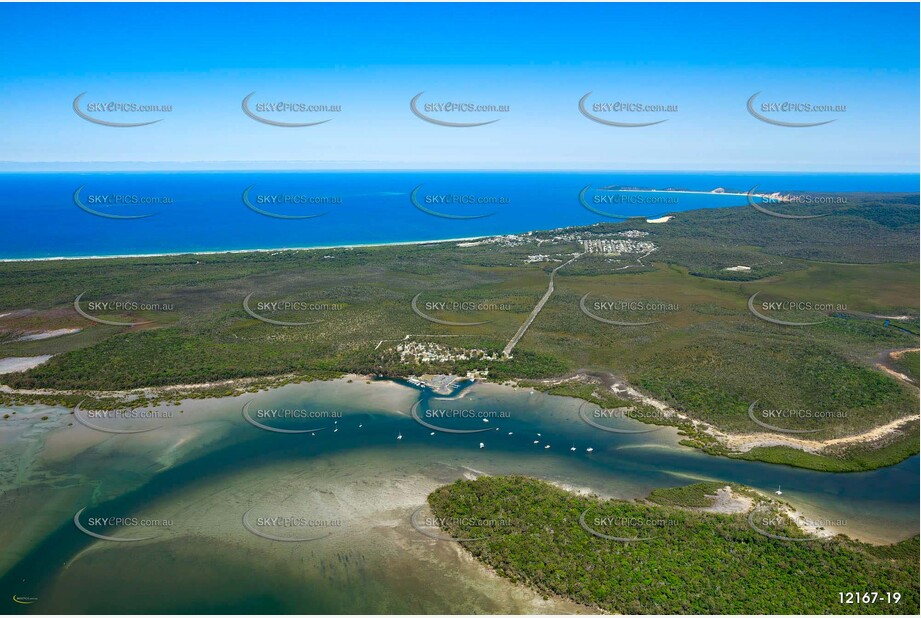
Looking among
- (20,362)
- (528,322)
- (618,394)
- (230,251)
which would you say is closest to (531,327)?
(528,322)

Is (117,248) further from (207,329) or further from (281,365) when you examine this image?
(281,365)

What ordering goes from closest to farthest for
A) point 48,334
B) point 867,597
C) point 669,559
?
1. point 867,597
2. point 669,559
3. point 48,334

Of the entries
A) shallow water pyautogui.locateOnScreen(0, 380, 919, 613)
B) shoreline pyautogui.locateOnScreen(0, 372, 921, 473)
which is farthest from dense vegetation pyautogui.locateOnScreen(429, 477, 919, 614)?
shoreline pyautogui.locateOnScreen(0, 372, 921, 473)

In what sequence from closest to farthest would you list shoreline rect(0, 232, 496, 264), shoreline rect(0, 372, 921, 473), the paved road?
1. shoreline rect(0, 372, 921, 473)
2. the paved road
3. shoreline rect(0, 232, 496, 264)

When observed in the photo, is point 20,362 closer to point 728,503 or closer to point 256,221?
point 728,503

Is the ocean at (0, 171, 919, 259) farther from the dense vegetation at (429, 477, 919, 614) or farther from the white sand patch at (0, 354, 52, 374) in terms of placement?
the dense vegetation at (429, 477, 919, 614)

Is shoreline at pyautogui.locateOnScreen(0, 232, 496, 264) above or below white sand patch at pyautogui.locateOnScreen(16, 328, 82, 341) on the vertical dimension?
above

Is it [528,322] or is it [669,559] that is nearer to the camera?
[669,559]
